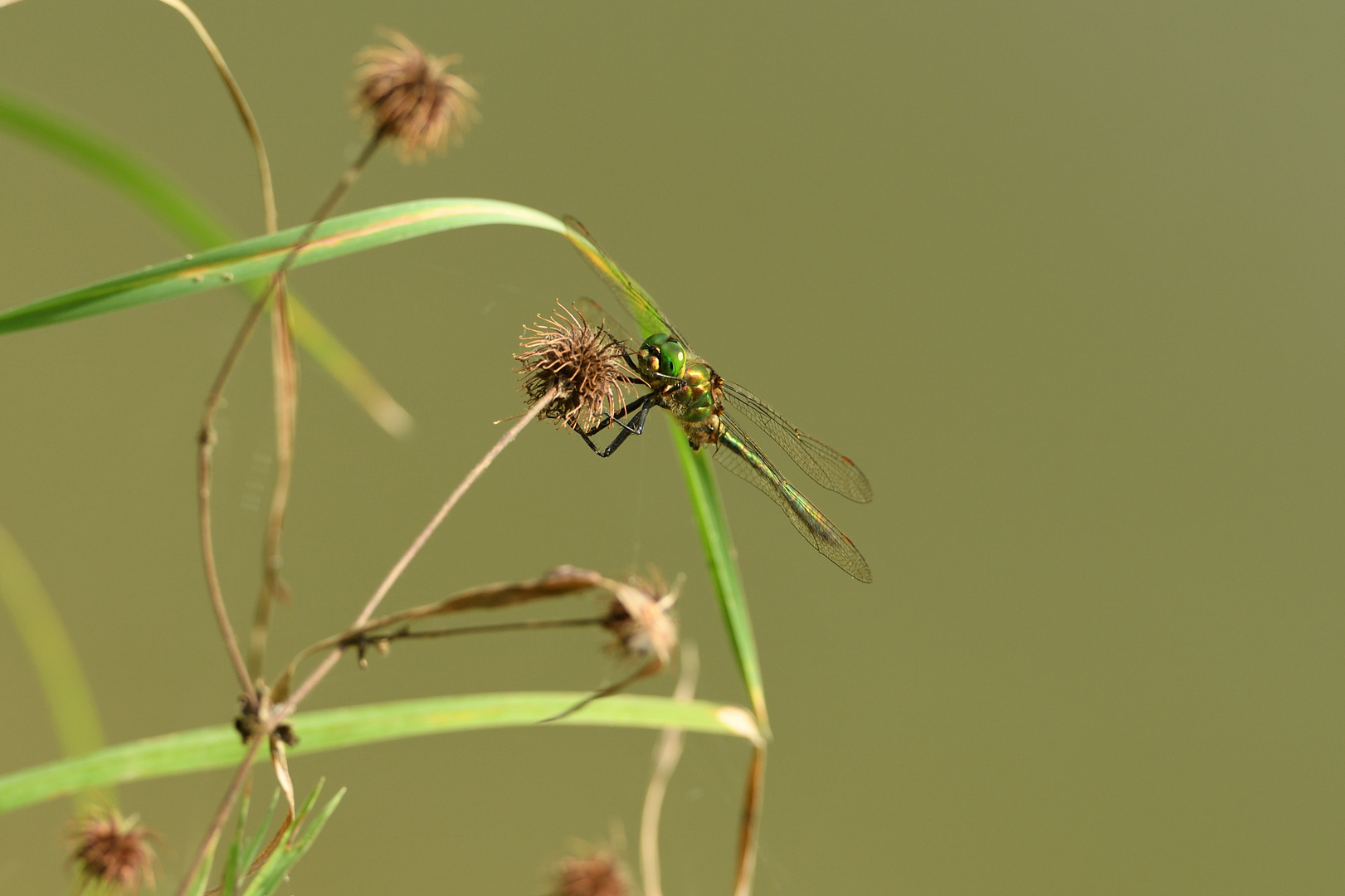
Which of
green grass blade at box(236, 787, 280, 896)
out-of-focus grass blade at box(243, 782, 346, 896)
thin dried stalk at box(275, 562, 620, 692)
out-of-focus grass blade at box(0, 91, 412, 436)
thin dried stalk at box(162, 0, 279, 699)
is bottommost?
out-of-focus grass blade at box(243, 782, 346, 896)

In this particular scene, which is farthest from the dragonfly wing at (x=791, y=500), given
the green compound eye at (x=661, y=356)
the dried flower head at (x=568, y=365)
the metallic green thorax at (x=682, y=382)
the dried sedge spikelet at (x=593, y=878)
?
the dried sedge spikelet at (x=593, y=878)

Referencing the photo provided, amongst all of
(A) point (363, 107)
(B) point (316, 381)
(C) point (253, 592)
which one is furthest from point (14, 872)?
(A) point (363, 107)

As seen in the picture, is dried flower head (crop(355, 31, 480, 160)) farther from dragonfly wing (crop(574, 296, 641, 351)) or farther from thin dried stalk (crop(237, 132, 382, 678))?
dragonfly wing (crop(574, 296, 641, 351))

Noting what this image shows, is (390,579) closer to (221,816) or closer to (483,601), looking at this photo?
(483,601)

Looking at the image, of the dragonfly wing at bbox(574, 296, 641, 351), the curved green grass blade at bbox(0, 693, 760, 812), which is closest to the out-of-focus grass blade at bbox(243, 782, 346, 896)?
the curved green grass blade at bbox(0, 693, 760, 812)

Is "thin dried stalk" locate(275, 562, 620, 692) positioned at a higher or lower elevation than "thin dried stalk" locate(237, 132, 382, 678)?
lower

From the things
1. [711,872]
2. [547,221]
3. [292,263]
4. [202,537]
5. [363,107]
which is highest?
[363,107]

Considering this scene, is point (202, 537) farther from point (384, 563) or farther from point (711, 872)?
point (711, 872)
